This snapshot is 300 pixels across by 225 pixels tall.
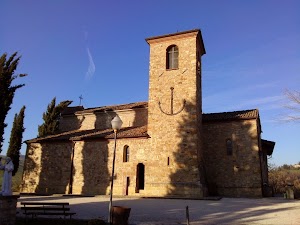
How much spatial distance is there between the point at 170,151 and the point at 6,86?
1308 centimetres

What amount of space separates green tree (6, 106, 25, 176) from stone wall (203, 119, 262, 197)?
1907 centimetres

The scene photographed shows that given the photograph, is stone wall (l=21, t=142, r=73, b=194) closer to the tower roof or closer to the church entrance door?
the church entrance door

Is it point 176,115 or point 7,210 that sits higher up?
point 176,115

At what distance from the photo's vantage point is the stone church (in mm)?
21281

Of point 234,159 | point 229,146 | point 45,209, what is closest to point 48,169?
point 45,209

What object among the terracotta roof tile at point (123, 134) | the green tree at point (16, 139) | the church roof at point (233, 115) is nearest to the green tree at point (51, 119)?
the green tree at point (16, 139)

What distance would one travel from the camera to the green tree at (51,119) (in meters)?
32.0

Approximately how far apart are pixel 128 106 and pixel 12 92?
11190 millimetres

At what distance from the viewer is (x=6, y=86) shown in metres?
20.1

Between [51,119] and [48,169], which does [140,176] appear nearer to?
[48,169]

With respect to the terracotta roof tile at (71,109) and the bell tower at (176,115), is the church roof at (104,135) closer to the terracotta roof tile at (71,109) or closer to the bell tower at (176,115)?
the bell tower at (176,115)

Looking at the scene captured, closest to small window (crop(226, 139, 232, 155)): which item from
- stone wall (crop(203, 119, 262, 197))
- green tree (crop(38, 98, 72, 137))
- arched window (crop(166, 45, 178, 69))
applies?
stone wall (crop(203, 119, 262, 197))

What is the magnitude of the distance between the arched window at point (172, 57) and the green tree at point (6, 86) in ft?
38.4

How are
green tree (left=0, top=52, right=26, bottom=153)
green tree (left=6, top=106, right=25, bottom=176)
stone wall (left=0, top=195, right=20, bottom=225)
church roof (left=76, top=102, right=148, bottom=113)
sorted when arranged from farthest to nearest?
green tree (left=6, top=106, right=25, bottom=176), church roof (left=76, top=102, right=148, bottom=113), green tree (left=0, top=52, right=26, bottom=153), stone wall (left=0, top=195, right=20, bottom=225)
